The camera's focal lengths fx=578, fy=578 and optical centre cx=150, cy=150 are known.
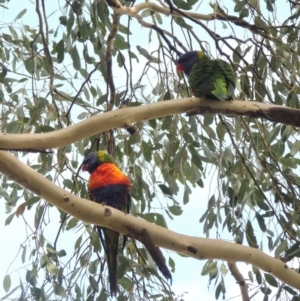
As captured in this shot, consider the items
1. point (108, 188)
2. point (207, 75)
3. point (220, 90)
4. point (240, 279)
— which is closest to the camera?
point (220, 90)

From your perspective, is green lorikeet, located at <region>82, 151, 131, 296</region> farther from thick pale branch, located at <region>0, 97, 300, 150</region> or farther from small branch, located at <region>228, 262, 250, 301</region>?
thick pale branch, located at <region>0, 97, 300, 150</region>

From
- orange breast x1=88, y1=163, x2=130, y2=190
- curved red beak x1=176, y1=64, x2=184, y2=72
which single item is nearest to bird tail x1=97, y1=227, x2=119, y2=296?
orange breast x1=88, y1=163, x2=130, y2=190

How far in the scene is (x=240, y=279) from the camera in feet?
6.53

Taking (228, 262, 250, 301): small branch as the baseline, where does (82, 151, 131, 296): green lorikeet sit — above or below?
above

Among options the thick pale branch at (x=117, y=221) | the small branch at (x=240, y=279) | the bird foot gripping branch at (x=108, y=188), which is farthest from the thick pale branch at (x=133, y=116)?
the bird foot gripping branch at (x=108, y=188)

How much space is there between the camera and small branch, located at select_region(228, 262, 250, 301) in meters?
1.96

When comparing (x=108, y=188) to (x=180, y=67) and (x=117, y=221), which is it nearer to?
(x=180, y=67)

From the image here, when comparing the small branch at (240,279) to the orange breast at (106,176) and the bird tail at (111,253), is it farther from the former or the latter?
the orange breast at (106,176)

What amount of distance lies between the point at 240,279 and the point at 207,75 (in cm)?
74

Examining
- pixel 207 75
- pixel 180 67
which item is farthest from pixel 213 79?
pixel 180 67

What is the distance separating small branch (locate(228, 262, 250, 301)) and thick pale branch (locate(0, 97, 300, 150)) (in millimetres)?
557

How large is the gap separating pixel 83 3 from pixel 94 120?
0.93m

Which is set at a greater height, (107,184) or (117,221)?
(107,184)

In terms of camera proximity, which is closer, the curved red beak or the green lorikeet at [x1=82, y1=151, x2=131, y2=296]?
the green lorikeet at [x1=82, y1=151, x2=131, y2=296]
